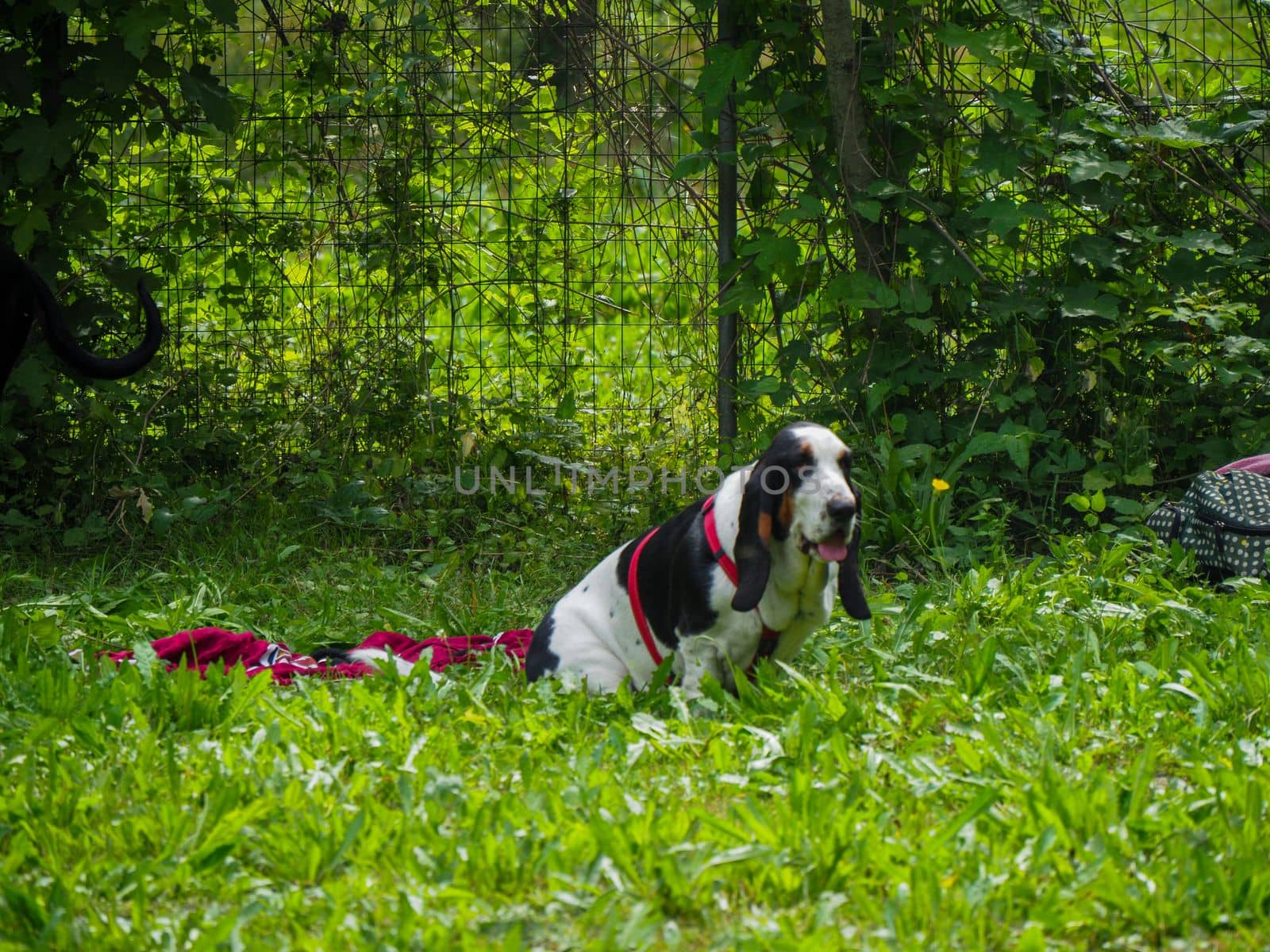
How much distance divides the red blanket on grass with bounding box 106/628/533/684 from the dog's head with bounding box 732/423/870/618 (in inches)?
34.3

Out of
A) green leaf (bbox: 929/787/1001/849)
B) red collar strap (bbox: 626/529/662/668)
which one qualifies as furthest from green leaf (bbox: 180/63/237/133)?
green leaf (bbox: 929/787/1001/849)

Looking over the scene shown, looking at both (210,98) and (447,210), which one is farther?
(447,210)

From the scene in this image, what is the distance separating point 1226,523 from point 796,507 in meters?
1.82

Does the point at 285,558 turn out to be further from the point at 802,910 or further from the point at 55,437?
the point at 802,910

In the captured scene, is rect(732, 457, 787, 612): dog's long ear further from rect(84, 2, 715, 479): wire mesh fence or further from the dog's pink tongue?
rect(84, 2, 715, 479): wire mesh fence

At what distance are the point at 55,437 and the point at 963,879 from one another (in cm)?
422

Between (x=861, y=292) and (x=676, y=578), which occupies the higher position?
(x=861, y=292)

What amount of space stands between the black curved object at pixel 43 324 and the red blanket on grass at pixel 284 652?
3.56ft

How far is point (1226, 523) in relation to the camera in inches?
166

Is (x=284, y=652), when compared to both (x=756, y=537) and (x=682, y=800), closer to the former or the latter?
(x=756, y=537)

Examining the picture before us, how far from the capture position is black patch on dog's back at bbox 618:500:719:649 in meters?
3.19

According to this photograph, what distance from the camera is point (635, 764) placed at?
2801 mm

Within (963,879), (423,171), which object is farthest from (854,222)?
(963,879)

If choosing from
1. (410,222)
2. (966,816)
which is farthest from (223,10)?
(966,816)
